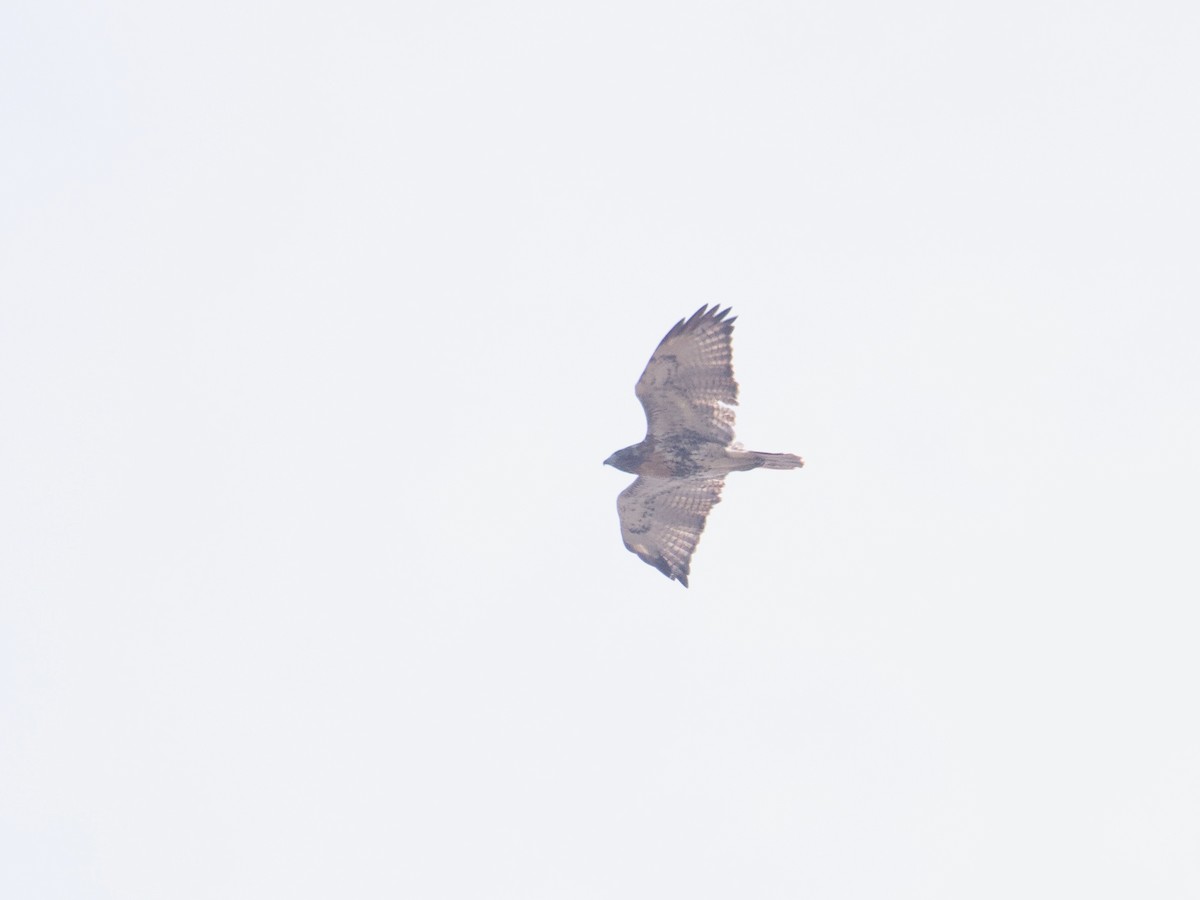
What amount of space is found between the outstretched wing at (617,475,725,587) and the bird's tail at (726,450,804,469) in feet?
4.14

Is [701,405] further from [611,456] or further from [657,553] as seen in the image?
[657,553]

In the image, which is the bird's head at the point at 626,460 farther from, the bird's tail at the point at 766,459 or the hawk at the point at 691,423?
the bird's tail at the point at 766,459

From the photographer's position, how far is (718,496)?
75.0ft

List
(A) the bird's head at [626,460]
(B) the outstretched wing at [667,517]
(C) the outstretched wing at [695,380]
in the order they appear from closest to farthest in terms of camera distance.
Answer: (C) the outstretched wing at [695,380] < (A) the bird's head at [626,460] < (B) the outstretched wing at [667,517]

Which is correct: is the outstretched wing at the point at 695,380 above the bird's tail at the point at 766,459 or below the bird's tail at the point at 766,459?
above

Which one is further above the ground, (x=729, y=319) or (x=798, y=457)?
(x=729, y=319)

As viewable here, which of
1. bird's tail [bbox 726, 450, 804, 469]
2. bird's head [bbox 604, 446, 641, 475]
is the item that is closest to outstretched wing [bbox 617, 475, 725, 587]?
bird's head [bbox 604, 446, 641, 475]

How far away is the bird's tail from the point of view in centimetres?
2117

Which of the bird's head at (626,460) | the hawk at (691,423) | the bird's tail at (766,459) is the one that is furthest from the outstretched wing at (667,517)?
the bird's tail at (766,459)

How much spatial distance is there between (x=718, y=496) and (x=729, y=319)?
10.1 feet

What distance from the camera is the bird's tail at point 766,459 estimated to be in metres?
21.2

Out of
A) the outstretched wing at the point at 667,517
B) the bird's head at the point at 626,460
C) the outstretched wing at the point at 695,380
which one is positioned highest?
the outstretched wing at the point at 695,380

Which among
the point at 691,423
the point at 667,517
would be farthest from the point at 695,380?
the point at 667,517

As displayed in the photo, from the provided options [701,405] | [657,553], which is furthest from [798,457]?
[657,553]
